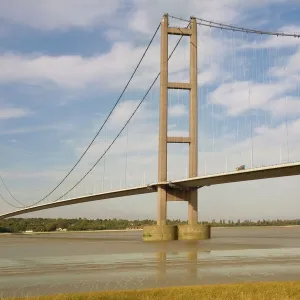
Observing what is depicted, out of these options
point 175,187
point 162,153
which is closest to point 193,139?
point 162,153

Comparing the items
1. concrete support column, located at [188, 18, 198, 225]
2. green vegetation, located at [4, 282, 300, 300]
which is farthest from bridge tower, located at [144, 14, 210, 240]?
green vegetation, located at [4, 282, 300, 300]

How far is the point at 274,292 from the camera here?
8.98 m

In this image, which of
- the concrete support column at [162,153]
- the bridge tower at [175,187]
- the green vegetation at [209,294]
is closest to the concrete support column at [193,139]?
the bridge tower at [175,187]

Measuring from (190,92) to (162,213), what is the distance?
8938mm

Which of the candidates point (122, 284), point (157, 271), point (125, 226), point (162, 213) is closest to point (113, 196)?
point (162, 213)

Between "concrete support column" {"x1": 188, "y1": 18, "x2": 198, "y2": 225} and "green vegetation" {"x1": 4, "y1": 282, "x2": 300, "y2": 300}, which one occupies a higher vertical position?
"concrete support column" {"x1": 188, "y1": 18, "x2": 198, "y2": 225}

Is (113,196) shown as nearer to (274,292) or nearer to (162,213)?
(162,213)

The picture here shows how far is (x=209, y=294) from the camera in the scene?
28.9ft

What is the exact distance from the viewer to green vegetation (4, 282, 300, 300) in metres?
8.48

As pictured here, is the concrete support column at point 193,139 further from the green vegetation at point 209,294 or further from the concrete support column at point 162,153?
the green vegetation at point 209,294

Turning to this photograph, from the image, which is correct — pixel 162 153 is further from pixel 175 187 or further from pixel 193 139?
pixel 175 187

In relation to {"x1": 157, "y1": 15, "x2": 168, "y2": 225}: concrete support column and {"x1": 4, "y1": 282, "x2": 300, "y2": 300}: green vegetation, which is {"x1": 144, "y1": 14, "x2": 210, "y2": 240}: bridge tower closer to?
{"x1": 157, "y1": 15, "x2": 168, "y2": 225}: concrete support column

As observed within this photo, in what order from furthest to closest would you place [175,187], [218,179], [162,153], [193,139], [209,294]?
[193,139], [175,187], [162,153], [218,179], [209,294]

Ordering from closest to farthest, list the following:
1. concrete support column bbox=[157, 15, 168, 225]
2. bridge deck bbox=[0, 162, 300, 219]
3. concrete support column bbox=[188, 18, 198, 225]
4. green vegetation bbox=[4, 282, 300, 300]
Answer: green vegetation bbox=[4, 282, 300, 300] → bridge deck bbox=[0, 162, 300, 219] → concrete support column bbox=[157, 15, 168, 225] → concrete support column bbox=[188, 18, 198, 225]
